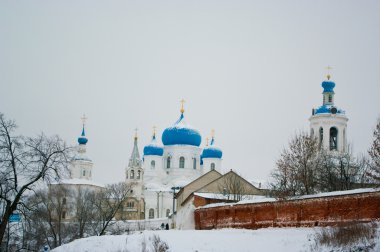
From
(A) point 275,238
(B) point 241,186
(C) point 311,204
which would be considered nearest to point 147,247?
(A) point 275,238

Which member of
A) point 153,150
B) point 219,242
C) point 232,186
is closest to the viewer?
point 219,242

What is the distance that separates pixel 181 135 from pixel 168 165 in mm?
4039

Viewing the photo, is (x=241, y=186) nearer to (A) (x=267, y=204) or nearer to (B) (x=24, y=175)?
(A) (x=267, y=204)

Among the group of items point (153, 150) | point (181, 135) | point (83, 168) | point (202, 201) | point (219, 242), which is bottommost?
point (219, 242)

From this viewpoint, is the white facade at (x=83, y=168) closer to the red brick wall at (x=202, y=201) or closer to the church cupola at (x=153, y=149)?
the church cupola at (x=153, y=149)

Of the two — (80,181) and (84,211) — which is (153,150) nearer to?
(80,181)

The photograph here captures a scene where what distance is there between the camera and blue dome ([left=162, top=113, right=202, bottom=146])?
69.2 metres

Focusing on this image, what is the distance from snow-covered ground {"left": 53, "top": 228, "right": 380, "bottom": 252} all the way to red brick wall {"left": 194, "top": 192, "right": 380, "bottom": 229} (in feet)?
2.01

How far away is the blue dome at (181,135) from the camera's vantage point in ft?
227

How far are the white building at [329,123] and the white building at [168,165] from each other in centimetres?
1920

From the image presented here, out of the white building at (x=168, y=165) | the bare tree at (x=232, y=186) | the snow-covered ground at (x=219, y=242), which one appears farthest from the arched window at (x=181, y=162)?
the snow-covered ground at (x=219, y=242)

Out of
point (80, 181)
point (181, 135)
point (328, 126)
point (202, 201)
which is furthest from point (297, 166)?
point (80, 181)

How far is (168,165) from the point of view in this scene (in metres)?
70.6

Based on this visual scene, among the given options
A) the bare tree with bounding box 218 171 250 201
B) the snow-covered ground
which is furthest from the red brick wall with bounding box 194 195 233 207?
the snow-covered ground
